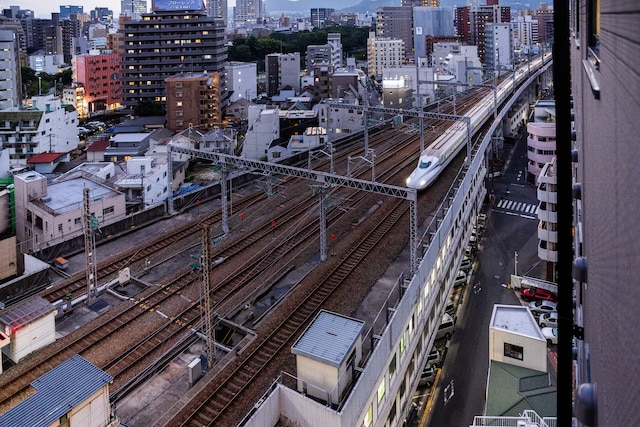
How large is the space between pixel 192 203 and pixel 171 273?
14.1 feet

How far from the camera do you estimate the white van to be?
42.1ft

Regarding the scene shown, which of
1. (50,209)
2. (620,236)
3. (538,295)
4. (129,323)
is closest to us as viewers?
(620,236)

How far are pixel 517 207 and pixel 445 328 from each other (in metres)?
10.9

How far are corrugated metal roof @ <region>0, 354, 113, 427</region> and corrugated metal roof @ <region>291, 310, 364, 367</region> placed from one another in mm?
2424

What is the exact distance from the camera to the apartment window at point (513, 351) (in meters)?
9.02

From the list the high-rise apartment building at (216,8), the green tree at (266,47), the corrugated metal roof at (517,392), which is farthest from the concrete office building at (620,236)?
the high-rise apartment building at (216,8)

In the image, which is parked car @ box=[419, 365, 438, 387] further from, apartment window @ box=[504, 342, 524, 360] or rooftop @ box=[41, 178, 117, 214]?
rooftop @ box=[41, 178, 117, 214]

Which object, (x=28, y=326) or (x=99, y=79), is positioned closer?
(x=28, y=326)

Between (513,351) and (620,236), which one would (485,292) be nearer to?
(513,351)

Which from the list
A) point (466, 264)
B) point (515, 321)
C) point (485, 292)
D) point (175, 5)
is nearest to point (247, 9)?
point (175, 5)

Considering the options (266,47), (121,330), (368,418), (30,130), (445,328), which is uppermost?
(266,47)

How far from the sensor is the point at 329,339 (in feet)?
23.4

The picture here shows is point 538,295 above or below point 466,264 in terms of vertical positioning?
below

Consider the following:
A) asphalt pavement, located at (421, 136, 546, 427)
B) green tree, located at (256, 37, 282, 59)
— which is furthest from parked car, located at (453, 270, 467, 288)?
green tree, located at (256, 37, 282, 59)
